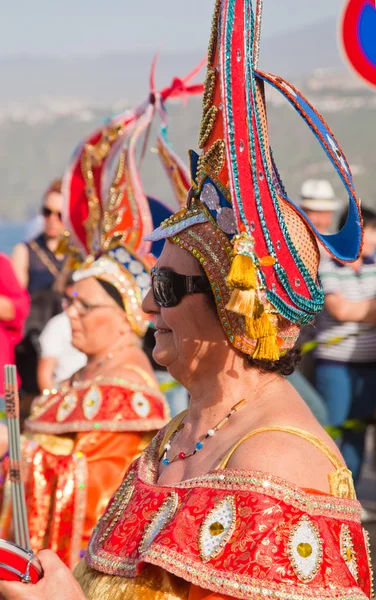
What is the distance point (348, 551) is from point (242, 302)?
0.59 metres

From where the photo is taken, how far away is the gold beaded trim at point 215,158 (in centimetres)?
223

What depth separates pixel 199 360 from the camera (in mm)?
2314

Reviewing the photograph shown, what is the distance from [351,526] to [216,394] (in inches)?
18.1

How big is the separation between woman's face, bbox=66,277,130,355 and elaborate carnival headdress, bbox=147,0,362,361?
2.24 meters

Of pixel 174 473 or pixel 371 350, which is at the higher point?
pixel 174 473

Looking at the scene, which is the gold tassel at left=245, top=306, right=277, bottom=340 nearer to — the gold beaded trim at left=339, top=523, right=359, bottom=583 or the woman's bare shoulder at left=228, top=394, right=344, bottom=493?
the woman's bare shoulder at left=228, top=394, right=344, bottom=493

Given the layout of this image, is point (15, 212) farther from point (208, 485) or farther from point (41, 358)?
point (208, 485)

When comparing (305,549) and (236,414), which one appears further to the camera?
(236,414)

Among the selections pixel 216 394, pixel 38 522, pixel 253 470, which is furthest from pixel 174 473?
pixel 38 522

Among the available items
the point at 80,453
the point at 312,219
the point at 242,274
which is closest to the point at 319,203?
the point at 312,219

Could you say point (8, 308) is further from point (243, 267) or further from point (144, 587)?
point (243, 267)

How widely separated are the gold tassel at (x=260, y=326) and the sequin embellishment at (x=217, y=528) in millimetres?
369

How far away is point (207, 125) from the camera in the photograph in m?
2.27

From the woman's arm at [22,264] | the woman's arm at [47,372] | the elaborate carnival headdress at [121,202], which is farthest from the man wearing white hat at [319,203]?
the woman's arm at [22,264]
